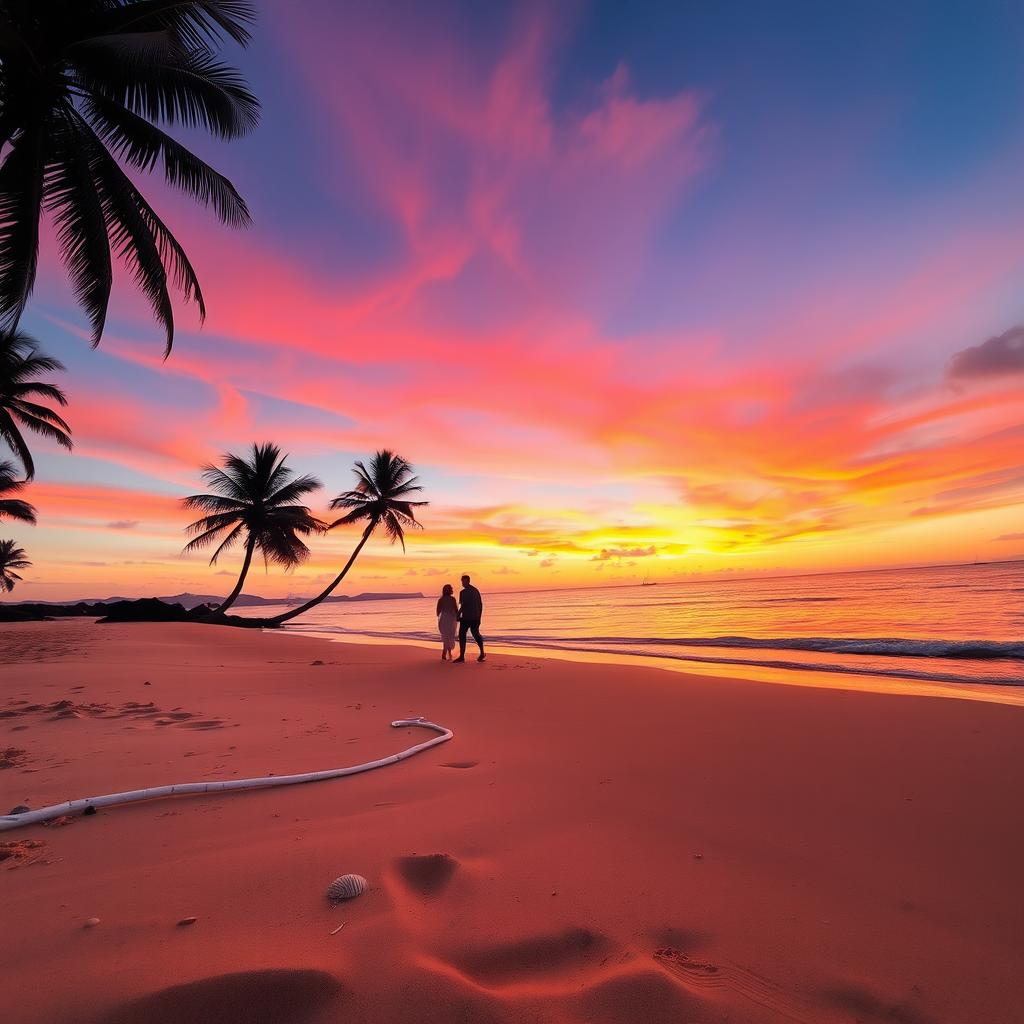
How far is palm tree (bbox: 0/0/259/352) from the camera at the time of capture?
7398 millimetres

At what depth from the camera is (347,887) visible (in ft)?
7.61

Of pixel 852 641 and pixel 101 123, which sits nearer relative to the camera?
pixel 101 123

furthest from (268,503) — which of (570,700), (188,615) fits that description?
(570,700)

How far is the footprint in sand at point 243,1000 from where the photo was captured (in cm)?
161

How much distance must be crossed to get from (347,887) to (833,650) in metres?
16.0

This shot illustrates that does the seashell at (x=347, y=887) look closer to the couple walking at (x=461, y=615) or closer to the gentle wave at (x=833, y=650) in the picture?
the couple walking at (x=461, y=615)

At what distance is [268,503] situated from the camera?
29953 millimetres

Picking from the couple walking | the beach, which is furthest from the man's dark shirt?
the beach

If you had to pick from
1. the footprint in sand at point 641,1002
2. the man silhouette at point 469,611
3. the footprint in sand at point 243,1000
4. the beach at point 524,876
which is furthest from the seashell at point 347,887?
the man silhouette at point 469,611

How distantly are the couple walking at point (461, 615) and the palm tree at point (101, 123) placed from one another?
7.90 meters

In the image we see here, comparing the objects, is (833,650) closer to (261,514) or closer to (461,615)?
(461,615)

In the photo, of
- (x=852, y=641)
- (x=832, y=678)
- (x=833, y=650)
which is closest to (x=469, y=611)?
(x=832, y=678)

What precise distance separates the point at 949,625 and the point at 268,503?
32.1 meters

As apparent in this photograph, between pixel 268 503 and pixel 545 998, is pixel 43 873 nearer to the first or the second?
pixel 545 998
